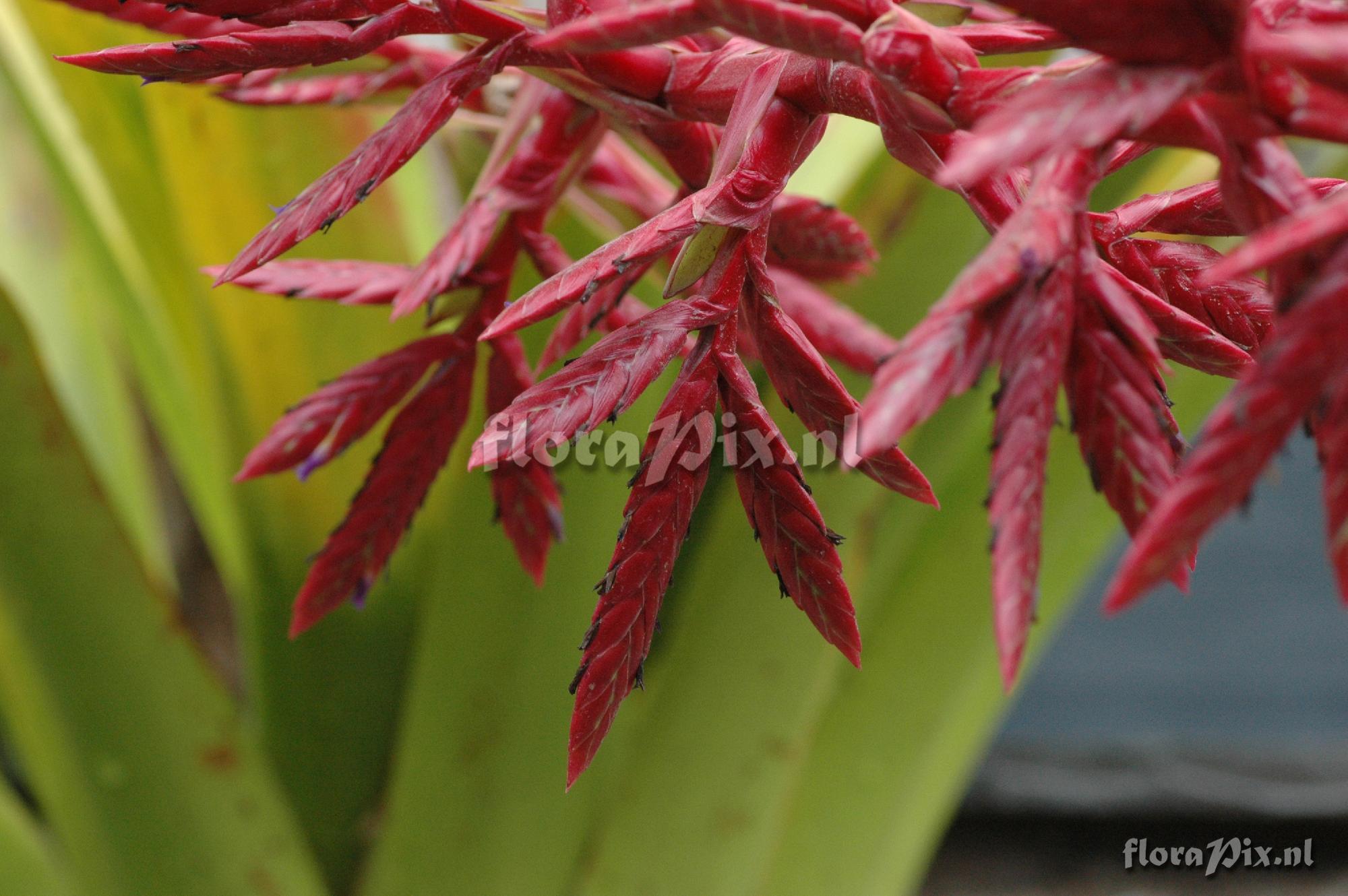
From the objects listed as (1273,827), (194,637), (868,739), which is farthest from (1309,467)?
(194,637)

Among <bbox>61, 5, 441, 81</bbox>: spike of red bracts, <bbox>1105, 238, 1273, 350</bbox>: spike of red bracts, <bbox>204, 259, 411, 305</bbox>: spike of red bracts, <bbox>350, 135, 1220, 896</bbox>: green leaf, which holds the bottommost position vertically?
<bbox>350, 135, 1220, 896</bbox>: green leaf

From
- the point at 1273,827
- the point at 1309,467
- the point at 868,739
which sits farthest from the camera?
the point at 1309,467

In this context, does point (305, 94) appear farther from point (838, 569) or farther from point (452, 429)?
point (838, 569)

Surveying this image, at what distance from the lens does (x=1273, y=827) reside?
3.13ft

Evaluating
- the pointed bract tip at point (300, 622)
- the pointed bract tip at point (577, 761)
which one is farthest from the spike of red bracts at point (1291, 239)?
the pointed bract tip at point (300, 622)

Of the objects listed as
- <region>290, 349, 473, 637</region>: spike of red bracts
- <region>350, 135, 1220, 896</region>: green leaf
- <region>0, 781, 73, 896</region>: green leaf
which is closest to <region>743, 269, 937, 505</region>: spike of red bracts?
<region>290, 349, 473, 637</region>: spike of red bracts

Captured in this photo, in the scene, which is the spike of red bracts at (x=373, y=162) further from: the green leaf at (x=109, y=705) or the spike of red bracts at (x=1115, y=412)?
the green leaf at (x=109, y=705)

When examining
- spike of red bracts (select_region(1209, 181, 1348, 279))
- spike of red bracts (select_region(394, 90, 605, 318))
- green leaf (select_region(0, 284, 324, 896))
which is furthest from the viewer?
green leaf (select_region(0, 284, 324, 896))

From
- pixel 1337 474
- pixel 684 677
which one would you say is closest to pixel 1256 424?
pixel 1337 474

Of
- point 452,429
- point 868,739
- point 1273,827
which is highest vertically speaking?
point 452,429

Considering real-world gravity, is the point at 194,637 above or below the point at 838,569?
below

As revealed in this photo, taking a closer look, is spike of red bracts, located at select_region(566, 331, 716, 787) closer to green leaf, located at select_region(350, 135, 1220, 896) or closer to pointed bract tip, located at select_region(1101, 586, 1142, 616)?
pointed bract tip, located at select_region(1101, 586, 1142, 616)

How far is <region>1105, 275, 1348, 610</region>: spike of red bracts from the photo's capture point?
11 cm

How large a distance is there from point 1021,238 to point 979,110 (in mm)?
27
